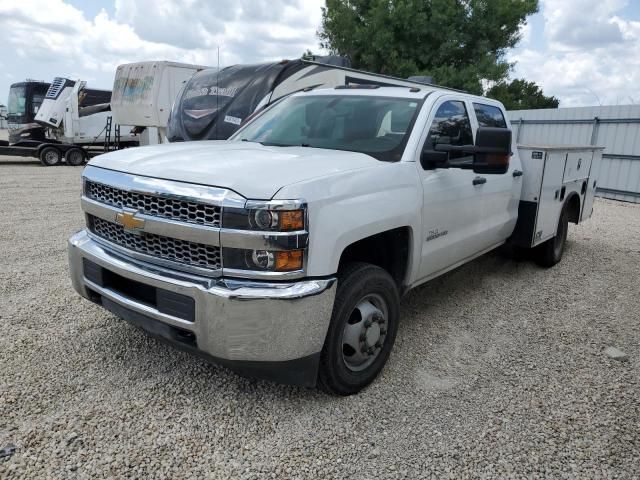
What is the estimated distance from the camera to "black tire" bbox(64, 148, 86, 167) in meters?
17.0

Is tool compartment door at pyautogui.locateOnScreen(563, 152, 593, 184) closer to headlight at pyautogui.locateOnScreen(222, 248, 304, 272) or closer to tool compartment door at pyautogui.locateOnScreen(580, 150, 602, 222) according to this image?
tool compartment door at pyautogui.locateOnScreen(580, 150, 602, 222)

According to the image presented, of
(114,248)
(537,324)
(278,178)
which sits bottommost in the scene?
(537,324)

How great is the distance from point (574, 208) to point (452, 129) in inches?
132

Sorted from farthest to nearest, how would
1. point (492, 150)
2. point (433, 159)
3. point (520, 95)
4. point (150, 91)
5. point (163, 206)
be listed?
point (520, 95) → point (150, 91) → point (433, 159) → point (492, 150) → point (163, 206)

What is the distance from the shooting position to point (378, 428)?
273 centimetres

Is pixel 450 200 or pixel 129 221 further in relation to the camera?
pixel 450 200

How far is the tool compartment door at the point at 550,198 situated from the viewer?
16.7 ft

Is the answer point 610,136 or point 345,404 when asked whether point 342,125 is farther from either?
point 610,136

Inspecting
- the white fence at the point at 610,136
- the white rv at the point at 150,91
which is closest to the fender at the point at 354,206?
the white rv at the point at 150,91

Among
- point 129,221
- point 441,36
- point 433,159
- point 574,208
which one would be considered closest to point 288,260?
point 129,221

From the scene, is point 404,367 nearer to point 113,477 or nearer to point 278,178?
point 278,178

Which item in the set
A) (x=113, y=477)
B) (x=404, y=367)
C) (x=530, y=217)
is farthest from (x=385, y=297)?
(x=530, y=217)

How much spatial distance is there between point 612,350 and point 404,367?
5.46 feet

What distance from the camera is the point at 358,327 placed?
9.70 feet
